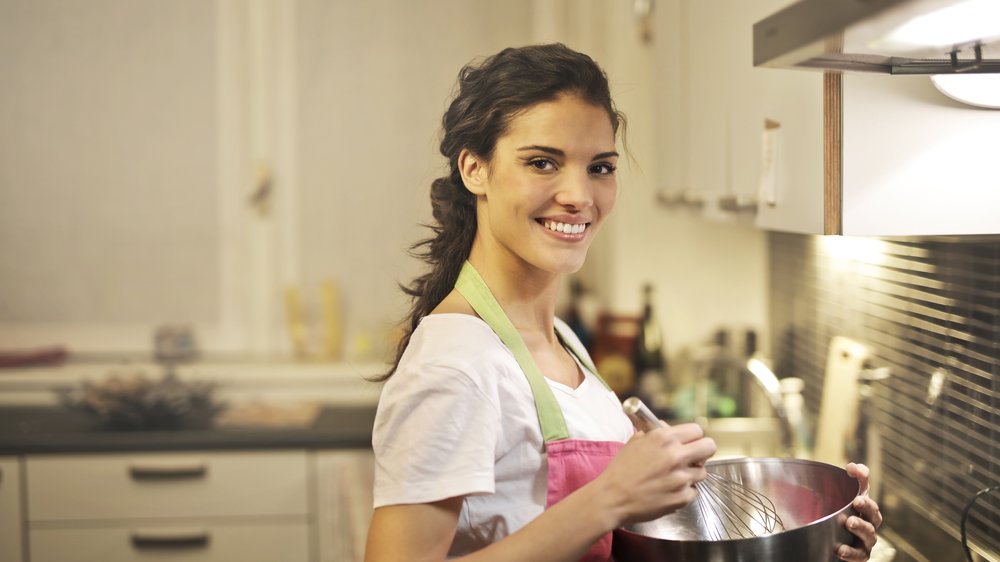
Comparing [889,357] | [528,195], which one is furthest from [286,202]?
[528,195]

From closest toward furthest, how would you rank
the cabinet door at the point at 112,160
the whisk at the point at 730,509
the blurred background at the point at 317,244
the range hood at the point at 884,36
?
1. the range hood at the point at 884,36
2. the whisk at the point at 730,509
3. the blurred background at the point at 317,244
4. the cabinet door at the point at 112,160

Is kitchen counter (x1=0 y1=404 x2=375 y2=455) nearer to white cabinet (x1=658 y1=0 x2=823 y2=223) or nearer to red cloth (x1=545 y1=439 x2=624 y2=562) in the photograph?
white cabinet (x1=658 y1=0 x2=823 y2=223)

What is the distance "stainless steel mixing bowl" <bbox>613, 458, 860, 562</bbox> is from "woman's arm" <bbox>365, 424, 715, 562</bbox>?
77 mm

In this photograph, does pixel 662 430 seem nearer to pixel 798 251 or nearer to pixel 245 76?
pixel 798 251

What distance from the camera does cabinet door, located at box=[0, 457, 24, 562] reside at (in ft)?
8.90

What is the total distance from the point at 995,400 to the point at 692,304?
1531 mm

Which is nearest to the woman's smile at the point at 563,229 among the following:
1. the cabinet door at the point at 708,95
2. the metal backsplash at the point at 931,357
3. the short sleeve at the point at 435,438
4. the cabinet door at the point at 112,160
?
the short sleeve at the point at 435,438

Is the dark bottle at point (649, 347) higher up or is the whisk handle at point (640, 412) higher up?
the whisk handle at point (640, 412)

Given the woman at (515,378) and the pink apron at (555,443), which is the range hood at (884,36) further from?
the pink apron at (555,443)

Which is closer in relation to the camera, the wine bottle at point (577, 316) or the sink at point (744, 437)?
the sink at point (744, 437)

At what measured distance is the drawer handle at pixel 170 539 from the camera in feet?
9.01

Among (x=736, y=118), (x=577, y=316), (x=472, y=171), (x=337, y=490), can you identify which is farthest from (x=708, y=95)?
(x=337, y=490)

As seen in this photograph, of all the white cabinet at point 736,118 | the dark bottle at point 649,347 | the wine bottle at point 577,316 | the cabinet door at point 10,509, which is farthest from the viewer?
the wine bottle at point 577,316

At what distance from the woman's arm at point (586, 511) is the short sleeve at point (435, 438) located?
0.02 m
